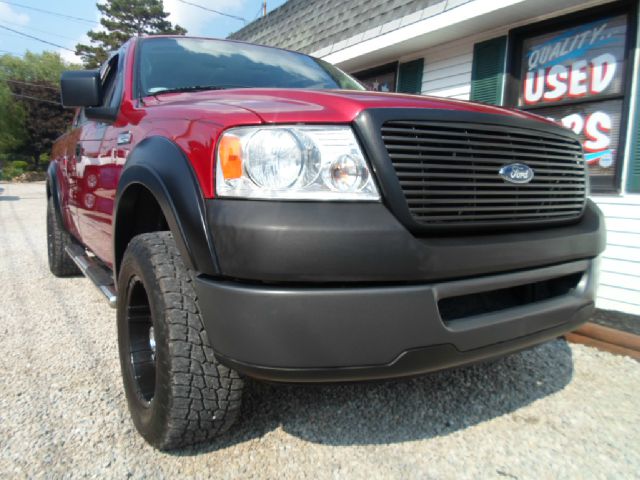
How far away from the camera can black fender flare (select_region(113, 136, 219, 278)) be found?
132cm

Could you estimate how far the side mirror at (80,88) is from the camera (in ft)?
7.80

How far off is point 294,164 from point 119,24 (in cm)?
4233

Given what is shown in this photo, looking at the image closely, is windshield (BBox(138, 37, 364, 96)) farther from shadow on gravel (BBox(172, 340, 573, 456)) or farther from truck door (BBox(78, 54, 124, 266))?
shadow on gravel (BBox(172, 340, 573, 456))

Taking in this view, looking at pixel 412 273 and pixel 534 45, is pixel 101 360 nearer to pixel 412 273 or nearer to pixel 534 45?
pixel 412 273

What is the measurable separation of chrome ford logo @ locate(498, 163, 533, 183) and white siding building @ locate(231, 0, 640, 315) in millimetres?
2506

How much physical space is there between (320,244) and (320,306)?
0.56 feet

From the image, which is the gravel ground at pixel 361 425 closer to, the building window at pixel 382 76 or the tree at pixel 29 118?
the building window at pixel 382 76

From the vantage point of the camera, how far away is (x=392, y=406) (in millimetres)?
2068

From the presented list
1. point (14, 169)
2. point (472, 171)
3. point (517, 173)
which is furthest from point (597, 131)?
point (14, 169)

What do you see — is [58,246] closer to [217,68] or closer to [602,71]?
[217,68]

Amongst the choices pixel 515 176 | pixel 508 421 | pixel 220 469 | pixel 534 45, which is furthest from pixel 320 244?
pixel 534 45

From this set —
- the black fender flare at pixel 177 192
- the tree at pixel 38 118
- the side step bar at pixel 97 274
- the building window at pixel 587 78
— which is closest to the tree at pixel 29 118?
the tree at pixel 38 118

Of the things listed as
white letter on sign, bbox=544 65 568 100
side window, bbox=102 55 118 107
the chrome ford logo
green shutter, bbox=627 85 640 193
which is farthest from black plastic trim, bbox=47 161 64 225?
green shutter, bbox=627 85 640 193

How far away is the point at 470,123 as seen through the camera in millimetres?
1471
